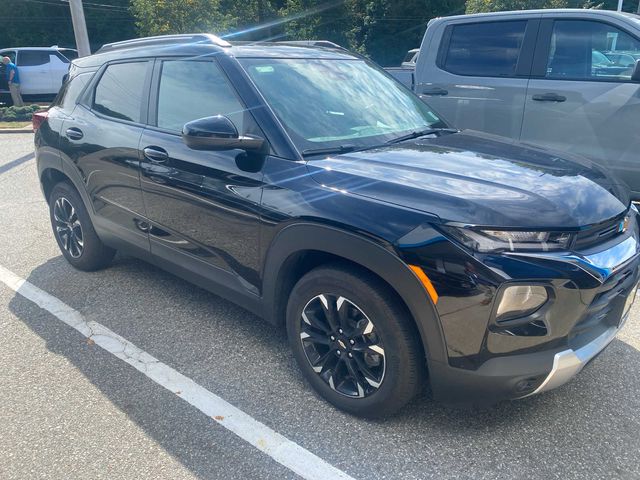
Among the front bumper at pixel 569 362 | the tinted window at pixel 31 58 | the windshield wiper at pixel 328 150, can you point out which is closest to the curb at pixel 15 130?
the tinted window at pixel 31 58

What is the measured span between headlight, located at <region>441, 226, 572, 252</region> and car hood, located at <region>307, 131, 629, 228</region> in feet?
0.12

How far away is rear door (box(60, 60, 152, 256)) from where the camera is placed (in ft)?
12.0

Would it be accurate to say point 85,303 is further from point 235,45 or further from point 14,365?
point 235,45

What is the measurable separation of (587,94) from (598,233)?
121 inches

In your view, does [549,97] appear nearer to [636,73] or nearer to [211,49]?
[636,73]

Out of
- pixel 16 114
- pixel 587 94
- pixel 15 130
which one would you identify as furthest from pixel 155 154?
pixel 16 114

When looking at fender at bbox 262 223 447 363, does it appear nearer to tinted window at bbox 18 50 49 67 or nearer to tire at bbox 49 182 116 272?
tire at bbox 49 182 116 272

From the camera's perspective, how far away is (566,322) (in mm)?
2195

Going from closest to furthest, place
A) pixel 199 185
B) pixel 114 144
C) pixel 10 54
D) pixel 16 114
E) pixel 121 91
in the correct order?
pixel 199 185
pixel 114 144
pixel 121 91
pixel 16 114
pixel 10 54

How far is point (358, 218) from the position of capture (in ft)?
7.82

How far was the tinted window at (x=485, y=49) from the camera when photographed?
5320 millimetres

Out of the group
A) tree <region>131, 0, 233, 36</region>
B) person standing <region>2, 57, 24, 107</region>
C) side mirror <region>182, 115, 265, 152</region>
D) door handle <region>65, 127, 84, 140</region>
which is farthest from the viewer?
tree <region>131, 0, 233, 36</region>

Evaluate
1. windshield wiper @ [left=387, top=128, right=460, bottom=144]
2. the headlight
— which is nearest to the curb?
windshield wiper @ [left=387, top=128, right=460, bottom=144]

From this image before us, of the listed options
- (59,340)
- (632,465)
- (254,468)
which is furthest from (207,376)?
(632,465)
